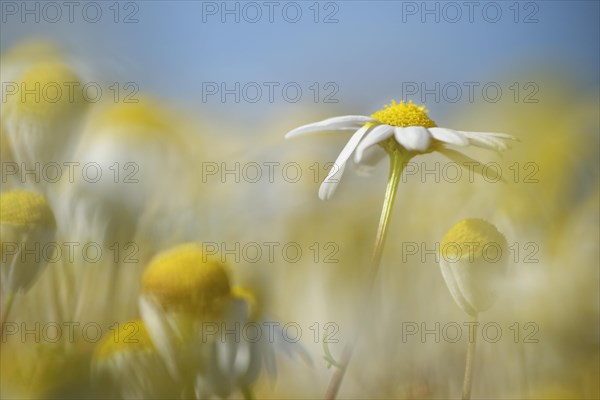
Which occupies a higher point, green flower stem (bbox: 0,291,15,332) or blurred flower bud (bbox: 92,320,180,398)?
green flower stem (bbox: 0,291,15,332)

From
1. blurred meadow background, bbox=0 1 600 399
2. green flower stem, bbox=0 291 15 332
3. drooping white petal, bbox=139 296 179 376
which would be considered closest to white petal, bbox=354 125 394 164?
blurred meadow background, bbox=0 1 600 399

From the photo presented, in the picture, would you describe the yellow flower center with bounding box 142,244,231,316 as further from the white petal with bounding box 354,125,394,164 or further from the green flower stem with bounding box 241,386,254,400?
the white petal with bounding box 354,125,394,164

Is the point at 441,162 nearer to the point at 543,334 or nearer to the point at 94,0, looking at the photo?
the point at 543,334

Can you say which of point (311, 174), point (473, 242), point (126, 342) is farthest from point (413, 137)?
point (126, 342)

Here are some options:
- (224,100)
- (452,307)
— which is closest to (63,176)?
(224,100)

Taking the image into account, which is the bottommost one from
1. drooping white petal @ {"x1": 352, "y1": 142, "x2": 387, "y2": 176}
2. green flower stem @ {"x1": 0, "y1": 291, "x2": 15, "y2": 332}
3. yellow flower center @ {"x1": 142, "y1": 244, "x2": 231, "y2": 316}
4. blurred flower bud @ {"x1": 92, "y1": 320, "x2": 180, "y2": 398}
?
blurred flower bud @ {"x1": 92, "y1": 320, "x2": 180, "y2": 398}

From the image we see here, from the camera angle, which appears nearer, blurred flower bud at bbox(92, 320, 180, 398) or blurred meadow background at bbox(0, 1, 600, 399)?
blurred flower bud at bbox(92, 320, 180, 398)

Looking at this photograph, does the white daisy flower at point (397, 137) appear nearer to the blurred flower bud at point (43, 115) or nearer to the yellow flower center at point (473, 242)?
the yellow flower center at point (473, 242)
